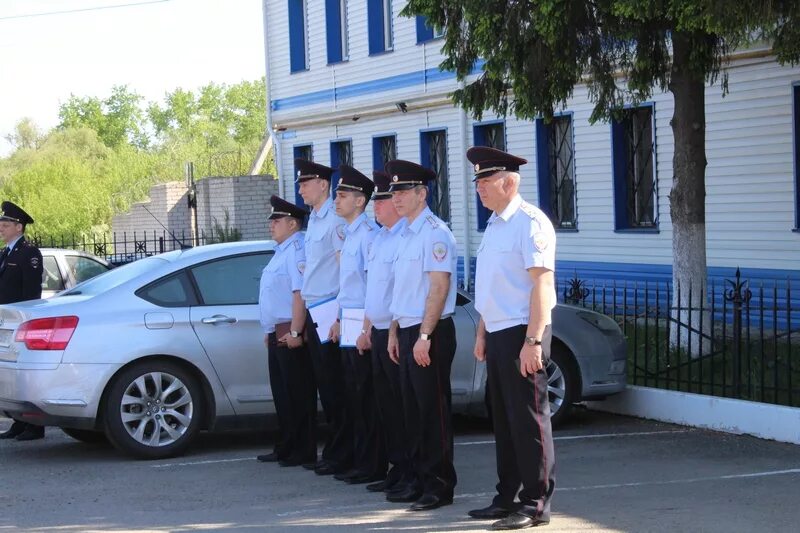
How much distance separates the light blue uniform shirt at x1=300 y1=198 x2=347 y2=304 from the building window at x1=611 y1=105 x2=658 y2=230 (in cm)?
1055

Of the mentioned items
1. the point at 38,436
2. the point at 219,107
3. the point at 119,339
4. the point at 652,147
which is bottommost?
the point at 38,436

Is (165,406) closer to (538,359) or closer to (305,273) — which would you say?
(305,273)

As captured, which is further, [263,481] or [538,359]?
[263,481]

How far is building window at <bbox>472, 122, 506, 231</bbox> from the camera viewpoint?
22531 mm

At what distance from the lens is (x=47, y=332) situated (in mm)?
9586

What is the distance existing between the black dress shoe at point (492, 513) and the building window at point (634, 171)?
11.9 meters

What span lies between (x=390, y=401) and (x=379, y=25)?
1850 cm

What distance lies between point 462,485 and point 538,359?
1.79 meters

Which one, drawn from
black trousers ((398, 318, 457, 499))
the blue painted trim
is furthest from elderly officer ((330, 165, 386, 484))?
the blue painted trim

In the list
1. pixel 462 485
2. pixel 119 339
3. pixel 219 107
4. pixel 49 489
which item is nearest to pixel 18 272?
pixel 119 339

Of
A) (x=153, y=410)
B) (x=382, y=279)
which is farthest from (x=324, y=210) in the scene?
(x=153, y=410)

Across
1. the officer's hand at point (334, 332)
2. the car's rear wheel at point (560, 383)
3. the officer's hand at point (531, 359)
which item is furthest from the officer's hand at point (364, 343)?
the car's rear wheel at point (560, 383)

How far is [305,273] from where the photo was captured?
910 cm

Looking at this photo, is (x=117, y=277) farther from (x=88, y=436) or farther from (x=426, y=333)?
(x=426, y=333)
